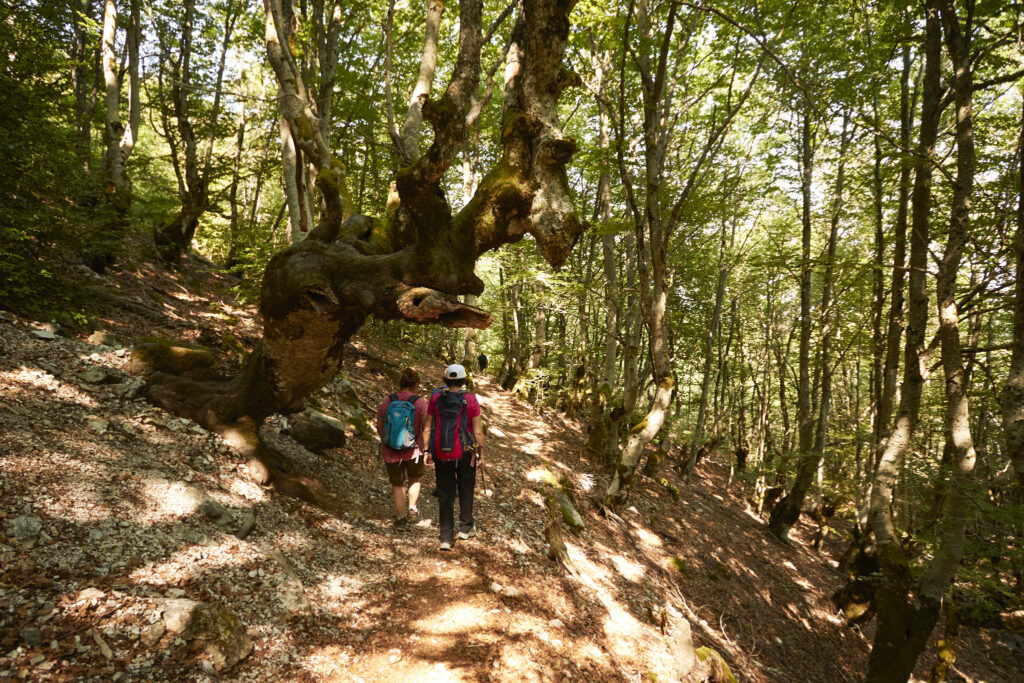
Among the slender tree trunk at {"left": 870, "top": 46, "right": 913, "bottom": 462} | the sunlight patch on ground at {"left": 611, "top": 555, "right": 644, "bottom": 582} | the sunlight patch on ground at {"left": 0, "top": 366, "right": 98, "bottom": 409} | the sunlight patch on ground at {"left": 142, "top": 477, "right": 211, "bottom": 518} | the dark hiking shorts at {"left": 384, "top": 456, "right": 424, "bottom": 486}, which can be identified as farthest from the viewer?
the slender tree trunk at {"left": 870, "top": 46, "right": 913, "bottom": 462}

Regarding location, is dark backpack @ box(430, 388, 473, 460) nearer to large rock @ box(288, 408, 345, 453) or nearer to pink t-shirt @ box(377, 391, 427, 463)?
pink t-shirt @ box(377, 391, 427, 463)

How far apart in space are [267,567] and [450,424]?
210cm

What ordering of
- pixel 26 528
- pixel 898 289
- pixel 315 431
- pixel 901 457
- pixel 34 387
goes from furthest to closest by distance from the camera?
1. pixel 898 289
2. pixel 901 457
3. pixel 315 431
4. pixel 34 387
5. pixel 26 528

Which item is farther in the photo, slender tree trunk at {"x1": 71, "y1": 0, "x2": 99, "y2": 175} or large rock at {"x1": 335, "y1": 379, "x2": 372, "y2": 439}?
slender tree trunk at {"x1": 71, "y1": 0, "x2": 99, "y2": 175}

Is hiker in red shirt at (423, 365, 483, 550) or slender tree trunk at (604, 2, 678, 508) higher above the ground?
slender tree trunk at (604, 2, 678, 508)

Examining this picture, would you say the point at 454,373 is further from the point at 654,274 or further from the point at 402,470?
the point at 654,274

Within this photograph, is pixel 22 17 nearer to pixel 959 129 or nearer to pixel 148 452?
pixel 148 452

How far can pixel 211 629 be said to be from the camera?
2990 millimetres

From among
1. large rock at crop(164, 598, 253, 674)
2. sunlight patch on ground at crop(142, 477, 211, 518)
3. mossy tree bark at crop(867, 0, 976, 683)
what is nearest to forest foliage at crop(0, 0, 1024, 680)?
mossy tree bark at crop(867, 0, 976, 683)

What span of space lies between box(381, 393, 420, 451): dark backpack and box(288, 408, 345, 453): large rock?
193 cm

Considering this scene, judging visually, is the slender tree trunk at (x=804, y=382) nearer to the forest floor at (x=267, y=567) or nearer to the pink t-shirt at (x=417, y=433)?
the forest floor at (x=267, y=567)

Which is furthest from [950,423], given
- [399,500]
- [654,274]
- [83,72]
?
[83,72]

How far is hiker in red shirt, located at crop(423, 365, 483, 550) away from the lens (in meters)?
4.98

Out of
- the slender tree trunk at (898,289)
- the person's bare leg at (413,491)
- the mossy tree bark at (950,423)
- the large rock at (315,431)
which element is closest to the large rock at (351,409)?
the large rock at (315,431)
